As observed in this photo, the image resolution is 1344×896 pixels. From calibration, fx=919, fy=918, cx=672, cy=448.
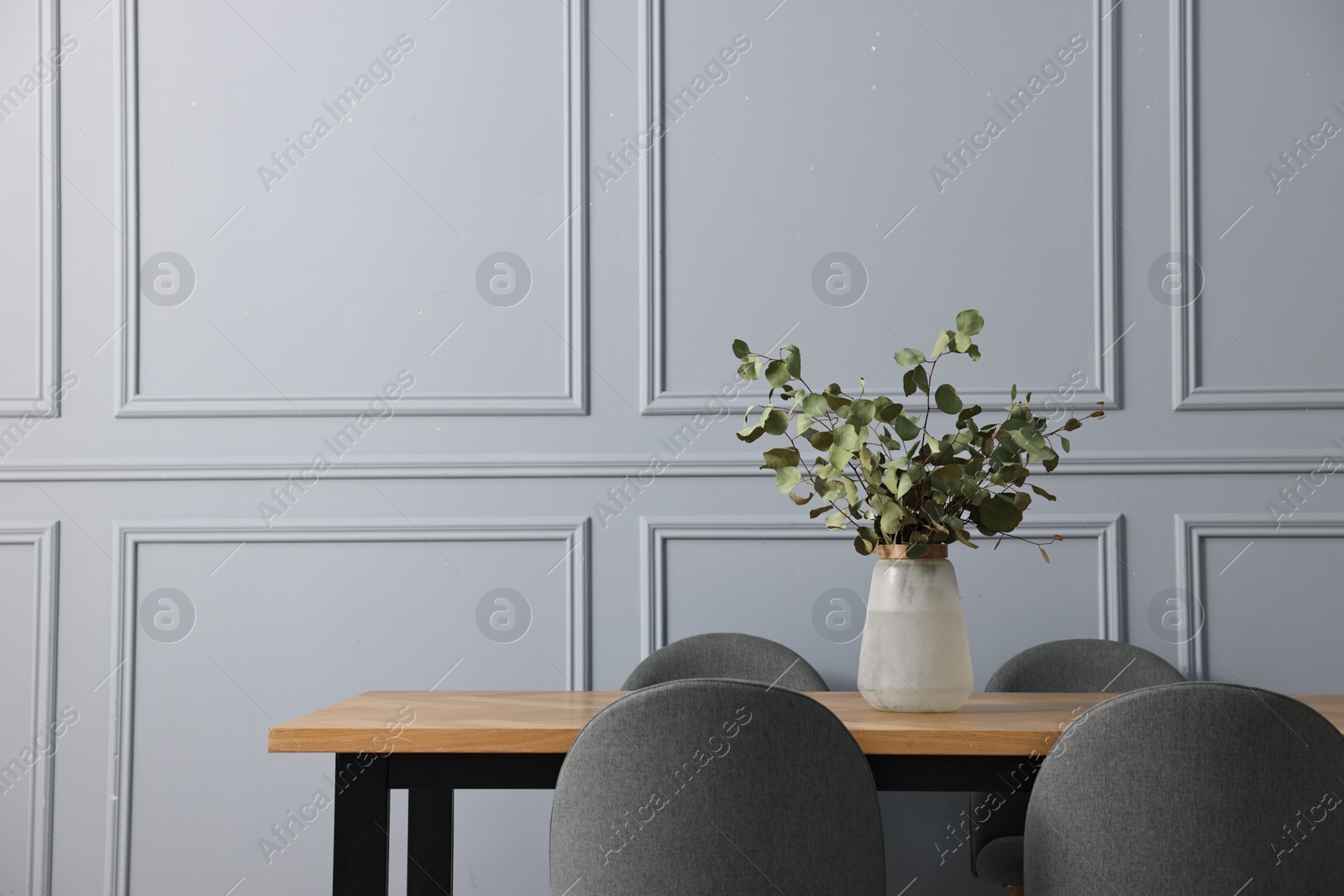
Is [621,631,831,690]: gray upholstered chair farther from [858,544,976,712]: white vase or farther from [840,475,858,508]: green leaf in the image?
[840,475,858,508]: green leaf

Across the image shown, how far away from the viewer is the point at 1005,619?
2.05 meters

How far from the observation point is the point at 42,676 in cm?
213

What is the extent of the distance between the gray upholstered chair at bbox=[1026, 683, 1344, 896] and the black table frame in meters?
0.17

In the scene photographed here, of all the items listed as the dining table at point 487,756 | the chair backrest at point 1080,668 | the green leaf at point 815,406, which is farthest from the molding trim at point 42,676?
the chair backrest at point 1080,668

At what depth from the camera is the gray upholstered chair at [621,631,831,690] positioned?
179 cm

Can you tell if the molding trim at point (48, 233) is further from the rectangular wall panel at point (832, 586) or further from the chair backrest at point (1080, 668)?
the chair backrest at point (1080, 668)

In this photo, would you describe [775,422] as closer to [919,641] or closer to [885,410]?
[885,410]

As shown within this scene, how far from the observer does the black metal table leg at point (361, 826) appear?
116 centimetres

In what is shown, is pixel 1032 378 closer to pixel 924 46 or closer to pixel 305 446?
pixel 924 46

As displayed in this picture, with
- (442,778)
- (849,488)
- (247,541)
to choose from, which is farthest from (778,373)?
(247,541)

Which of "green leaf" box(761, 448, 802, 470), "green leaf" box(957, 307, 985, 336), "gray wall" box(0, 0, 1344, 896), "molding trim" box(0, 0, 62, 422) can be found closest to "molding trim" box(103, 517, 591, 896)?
"gray wall" box(0, 0, 1344, 896)

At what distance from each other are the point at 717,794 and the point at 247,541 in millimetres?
1565

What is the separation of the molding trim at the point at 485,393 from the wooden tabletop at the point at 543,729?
0.87 metres

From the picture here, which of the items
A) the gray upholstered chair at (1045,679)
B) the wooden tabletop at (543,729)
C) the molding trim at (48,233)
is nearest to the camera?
the wooden tabletop at (543,729)
